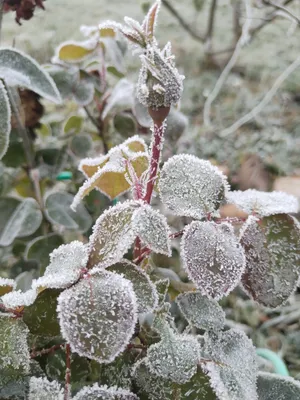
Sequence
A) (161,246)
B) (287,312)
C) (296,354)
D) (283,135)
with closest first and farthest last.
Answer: (161,246), (296,354), (287,312), (283,135)

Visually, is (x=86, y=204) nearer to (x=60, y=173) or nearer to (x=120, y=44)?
(x=60, y=173)

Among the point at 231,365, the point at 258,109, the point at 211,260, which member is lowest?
the point at 258,109

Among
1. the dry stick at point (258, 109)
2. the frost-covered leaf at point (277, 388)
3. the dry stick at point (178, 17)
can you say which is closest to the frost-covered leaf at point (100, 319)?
the frost-covered leaf at point (277, 388)

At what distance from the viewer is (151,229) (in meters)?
0.41

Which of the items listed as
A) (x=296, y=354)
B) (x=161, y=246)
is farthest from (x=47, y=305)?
(x=296, y=354)

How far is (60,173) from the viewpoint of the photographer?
89cm

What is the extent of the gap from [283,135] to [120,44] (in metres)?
1.22

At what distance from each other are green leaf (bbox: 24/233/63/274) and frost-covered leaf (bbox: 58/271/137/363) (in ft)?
1.24

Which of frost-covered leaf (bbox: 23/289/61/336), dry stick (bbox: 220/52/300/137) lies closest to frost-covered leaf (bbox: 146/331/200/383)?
frost-covered leaf (bbox: 23/289/61/336)

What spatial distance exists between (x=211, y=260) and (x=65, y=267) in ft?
0.44

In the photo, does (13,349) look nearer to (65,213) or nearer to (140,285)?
(140,285)

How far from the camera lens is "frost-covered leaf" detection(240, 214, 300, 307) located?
1.58ft

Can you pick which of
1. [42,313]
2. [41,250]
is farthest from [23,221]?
[42,313]

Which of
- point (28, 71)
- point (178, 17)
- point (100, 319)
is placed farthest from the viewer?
point (178, 17)
